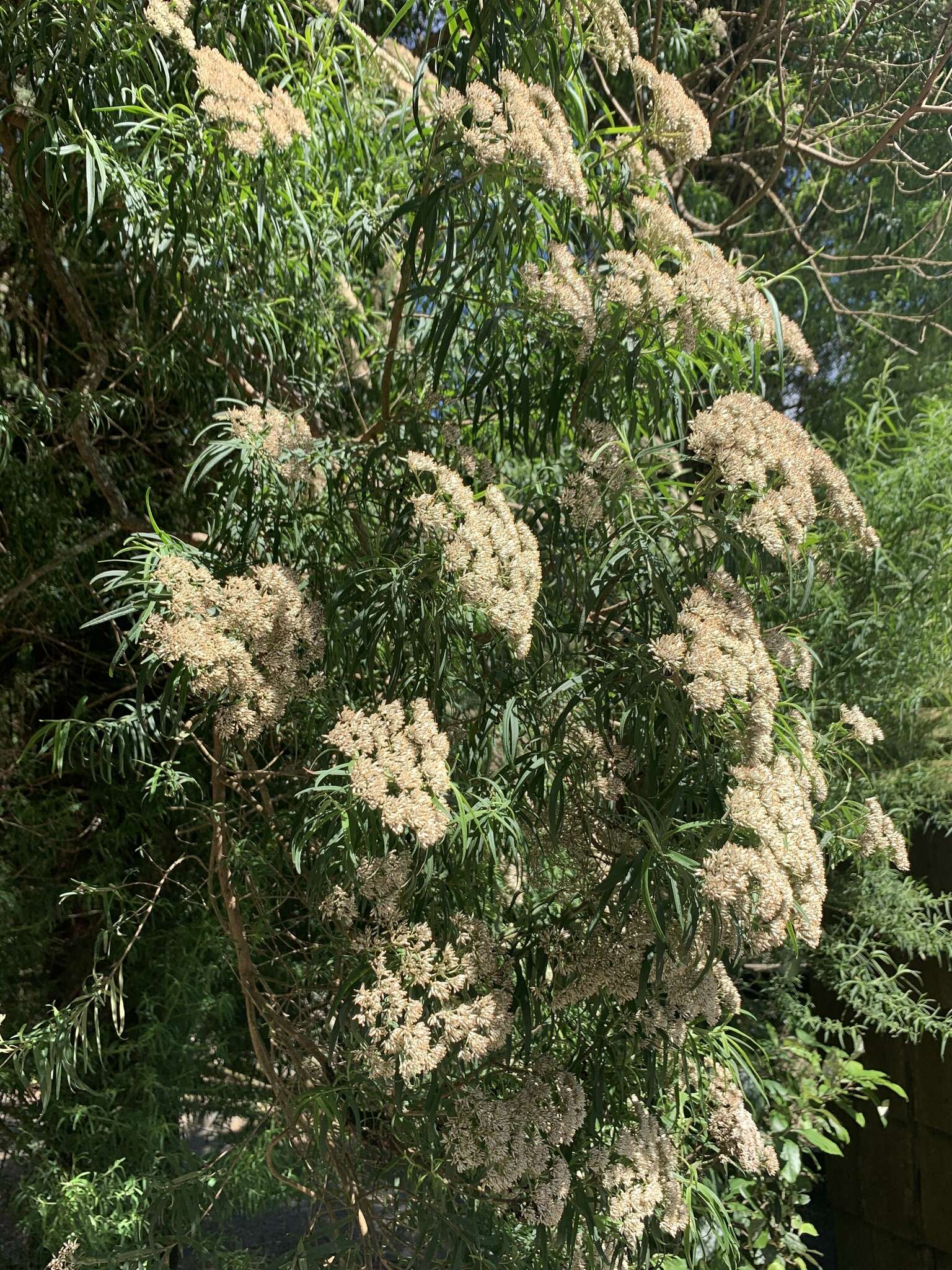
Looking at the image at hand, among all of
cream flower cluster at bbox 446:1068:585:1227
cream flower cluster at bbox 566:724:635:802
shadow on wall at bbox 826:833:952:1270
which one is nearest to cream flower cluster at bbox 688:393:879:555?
cream flower cluster at bbox 566:724:635:802

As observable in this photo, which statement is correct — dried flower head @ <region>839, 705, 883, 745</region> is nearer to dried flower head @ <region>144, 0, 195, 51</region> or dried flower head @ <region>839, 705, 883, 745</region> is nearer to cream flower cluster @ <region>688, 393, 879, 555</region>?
cream flower cluster @ <region>688, 393, 879, 555</region>

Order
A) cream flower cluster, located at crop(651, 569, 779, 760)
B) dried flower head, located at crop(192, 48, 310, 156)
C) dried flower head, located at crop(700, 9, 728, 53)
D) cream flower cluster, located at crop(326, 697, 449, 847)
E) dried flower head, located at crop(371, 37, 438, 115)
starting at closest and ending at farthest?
cream flower cluster, located at crop(326, 697, 449, 847) < cream flower cluster, located at crop(651, 569, 779, 760) < dried flower head, located at crop(192, 48, 310, 156) < dried flower head, located at crop(371, 37, 438, 115) < dried flower head, located at crop(700, 9, 728, 53)

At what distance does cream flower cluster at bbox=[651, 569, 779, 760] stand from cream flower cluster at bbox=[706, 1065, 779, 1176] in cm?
68

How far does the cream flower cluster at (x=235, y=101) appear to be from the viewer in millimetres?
1283

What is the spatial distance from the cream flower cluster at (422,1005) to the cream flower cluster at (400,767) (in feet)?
0.50

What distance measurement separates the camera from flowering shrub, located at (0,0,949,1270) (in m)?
1.21

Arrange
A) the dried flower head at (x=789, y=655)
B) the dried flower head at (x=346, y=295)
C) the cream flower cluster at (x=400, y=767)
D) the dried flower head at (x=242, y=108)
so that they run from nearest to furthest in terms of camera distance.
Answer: the cream flower cluster at (x=400, y=767)
the dried flower head at (x=242, y=108)
the dried flower head at (x=789, y=655)
the dried flower head at (x=346, y=295)

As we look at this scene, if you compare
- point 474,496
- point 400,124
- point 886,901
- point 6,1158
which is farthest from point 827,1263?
point 400,124

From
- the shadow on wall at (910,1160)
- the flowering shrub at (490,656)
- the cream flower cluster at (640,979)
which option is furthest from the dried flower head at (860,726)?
the shadow on wall at (910,1160)

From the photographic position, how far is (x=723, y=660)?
3.82 feet

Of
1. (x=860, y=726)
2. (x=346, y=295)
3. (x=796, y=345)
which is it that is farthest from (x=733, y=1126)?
(x=346, y=295)

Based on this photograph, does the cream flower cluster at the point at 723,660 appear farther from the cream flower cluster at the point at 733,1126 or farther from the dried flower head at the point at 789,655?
the cream flower cluster at the point at 733,1126

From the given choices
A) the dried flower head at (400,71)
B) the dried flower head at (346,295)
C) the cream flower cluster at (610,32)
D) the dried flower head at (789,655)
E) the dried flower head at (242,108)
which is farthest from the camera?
the dried flower head at (346,295)

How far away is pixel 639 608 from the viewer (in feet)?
4.92
